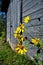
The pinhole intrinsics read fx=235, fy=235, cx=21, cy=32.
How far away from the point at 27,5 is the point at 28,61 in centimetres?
170

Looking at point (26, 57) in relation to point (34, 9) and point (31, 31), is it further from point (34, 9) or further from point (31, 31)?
point (34, 9)

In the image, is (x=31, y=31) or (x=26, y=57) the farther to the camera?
(x=26, y=57)

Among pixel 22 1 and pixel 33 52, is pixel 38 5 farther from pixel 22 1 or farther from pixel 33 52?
pixel 22 1

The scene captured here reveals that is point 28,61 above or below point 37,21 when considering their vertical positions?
below

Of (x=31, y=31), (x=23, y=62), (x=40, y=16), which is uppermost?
(x=40, y=16)

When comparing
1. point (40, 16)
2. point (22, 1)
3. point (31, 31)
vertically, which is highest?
point (22, 1)

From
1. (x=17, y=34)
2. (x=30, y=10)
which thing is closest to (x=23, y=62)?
(x=30, y=10)

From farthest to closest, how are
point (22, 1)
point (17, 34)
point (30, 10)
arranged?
point (22, 1)
point (30, 10)
point (17, 34)

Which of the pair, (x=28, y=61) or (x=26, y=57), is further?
(x=26, y=57)

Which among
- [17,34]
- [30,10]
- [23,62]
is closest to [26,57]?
[23,62]

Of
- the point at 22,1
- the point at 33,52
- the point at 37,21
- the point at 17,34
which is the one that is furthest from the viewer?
the point at 22,1

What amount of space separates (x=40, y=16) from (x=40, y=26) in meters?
0.23

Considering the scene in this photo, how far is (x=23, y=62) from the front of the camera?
6.71 metres

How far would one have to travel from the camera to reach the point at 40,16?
5.32 m
